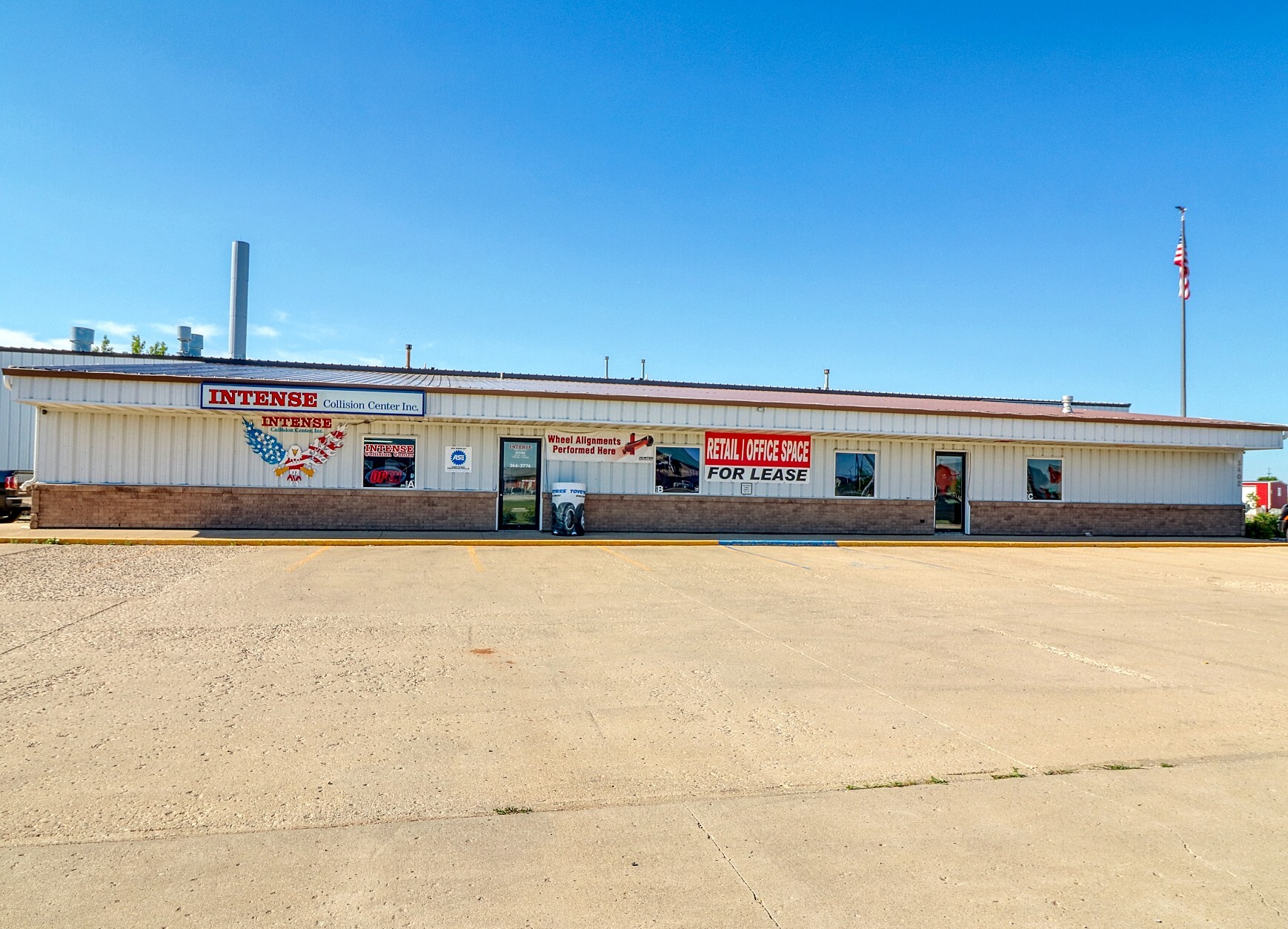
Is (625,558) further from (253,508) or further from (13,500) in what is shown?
(13,500)

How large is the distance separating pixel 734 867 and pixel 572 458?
16643 mm

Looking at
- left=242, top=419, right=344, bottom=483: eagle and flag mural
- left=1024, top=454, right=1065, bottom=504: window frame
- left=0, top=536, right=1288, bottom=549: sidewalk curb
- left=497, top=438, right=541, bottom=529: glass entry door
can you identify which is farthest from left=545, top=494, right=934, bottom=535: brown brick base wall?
left=242, top=419, right=344, bottom=483: eagle and flag mural

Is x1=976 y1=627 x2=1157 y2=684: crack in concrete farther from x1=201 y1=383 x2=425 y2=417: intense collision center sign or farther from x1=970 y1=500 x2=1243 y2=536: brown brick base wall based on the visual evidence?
x1=970 y1=500 x2=1243 y2=536: brown brick base wall

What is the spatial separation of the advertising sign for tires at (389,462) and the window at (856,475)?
11331 mm

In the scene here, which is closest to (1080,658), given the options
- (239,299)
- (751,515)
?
(751,515)

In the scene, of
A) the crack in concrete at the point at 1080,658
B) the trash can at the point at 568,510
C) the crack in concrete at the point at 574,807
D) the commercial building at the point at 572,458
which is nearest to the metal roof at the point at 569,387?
the commercial building at the point at 572,458

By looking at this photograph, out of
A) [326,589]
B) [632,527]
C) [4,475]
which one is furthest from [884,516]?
[4,475]

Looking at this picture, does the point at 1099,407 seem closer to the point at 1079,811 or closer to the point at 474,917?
the point at 1079,811

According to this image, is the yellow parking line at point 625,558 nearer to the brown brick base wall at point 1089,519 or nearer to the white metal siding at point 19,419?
the brown brick base wall at point 1089,519

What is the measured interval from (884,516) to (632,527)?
7.17 m

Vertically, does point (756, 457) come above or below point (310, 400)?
below

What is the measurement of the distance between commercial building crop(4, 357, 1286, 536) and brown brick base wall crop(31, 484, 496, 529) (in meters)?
0.04

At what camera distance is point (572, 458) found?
782 inches

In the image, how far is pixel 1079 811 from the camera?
166 inches
